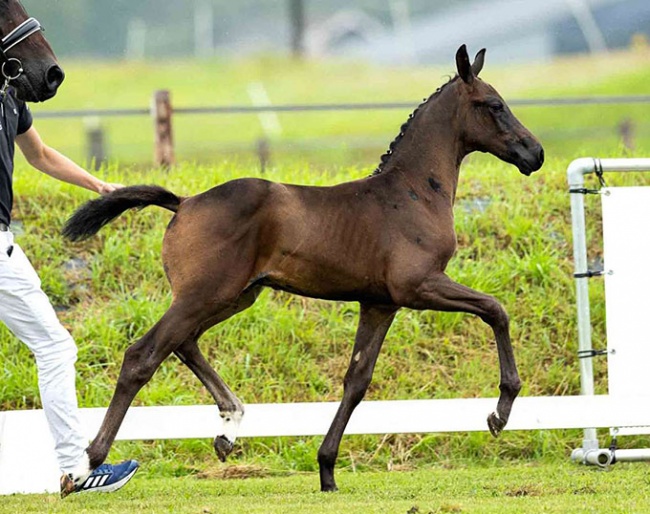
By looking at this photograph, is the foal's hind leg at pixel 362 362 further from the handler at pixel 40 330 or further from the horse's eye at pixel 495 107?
the handler at pixel 40 330

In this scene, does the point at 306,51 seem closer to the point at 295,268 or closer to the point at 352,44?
the point at 352,44

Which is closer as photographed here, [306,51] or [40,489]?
[40,489]

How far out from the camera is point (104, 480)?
586 cm

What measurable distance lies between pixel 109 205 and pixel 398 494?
213cm

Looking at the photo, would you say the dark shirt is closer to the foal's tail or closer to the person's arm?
the person's arm

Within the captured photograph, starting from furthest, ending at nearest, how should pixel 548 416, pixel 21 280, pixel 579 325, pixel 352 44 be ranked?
1. pixel 352 44
2. pixel 579 325
3. pixel 548 416
4. pixel 21 280

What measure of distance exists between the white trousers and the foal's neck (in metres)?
2.08

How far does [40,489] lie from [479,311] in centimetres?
266

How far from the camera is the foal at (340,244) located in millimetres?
5918

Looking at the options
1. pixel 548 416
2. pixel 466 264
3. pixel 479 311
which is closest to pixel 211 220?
pixel 479 311

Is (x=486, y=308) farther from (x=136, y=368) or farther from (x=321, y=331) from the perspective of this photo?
(x=321, y=331)

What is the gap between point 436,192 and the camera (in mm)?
6414

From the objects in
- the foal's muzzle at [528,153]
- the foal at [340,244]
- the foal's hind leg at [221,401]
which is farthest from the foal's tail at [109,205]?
the foal's muzzle at [528,153]

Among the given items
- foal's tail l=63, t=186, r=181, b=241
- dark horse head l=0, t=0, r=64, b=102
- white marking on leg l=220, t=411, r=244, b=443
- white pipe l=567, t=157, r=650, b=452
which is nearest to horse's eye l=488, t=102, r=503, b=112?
white pipe l=567, t=157, r=650, b=452
